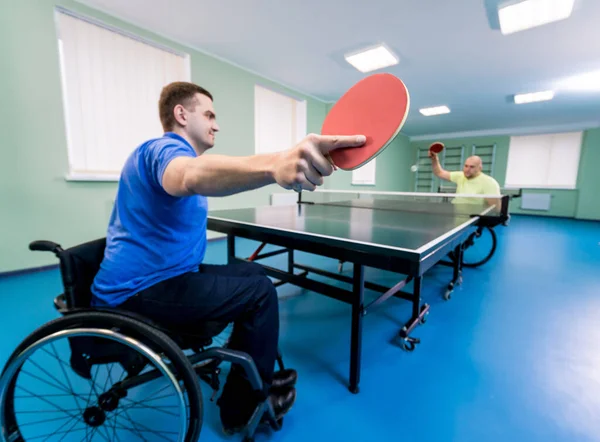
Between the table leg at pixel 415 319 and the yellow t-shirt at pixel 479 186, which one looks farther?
the yellow t-shirt at pixel 479 186

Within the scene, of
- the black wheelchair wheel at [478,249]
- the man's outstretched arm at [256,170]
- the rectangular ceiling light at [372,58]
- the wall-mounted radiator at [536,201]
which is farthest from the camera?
the wall-mounted radiator at [536,201]

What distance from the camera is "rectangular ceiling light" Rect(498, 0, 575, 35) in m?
2.74

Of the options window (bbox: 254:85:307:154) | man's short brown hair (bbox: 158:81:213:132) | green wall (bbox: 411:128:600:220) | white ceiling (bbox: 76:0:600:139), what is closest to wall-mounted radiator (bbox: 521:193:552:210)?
green wall (bbox: 411:128:600:220)

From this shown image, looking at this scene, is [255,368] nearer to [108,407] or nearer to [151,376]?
[151,376]

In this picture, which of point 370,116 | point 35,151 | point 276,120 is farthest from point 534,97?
point 35,151

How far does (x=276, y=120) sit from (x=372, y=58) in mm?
2081

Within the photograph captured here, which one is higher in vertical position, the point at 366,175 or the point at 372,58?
the point at 372,58

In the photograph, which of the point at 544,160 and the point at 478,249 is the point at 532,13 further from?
the point at 544,160

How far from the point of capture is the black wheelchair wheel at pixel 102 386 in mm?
746

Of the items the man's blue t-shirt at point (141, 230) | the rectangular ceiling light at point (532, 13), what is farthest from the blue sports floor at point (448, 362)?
the rectangular ceiling light at point (532, 13)

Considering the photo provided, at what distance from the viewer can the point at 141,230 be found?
3.05 ft

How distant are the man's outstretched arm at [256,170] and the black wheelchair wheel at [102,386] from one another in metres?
0.41

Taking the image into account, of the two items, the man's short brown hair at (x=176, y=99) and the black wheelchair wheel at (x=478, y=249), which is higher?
the man's short brown hair at (x=176, y=99)

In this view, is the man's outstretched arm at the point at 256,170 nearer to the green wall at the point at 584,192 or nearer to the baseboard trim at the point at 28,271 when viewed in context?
the baseboard trim at the point at 28,271
